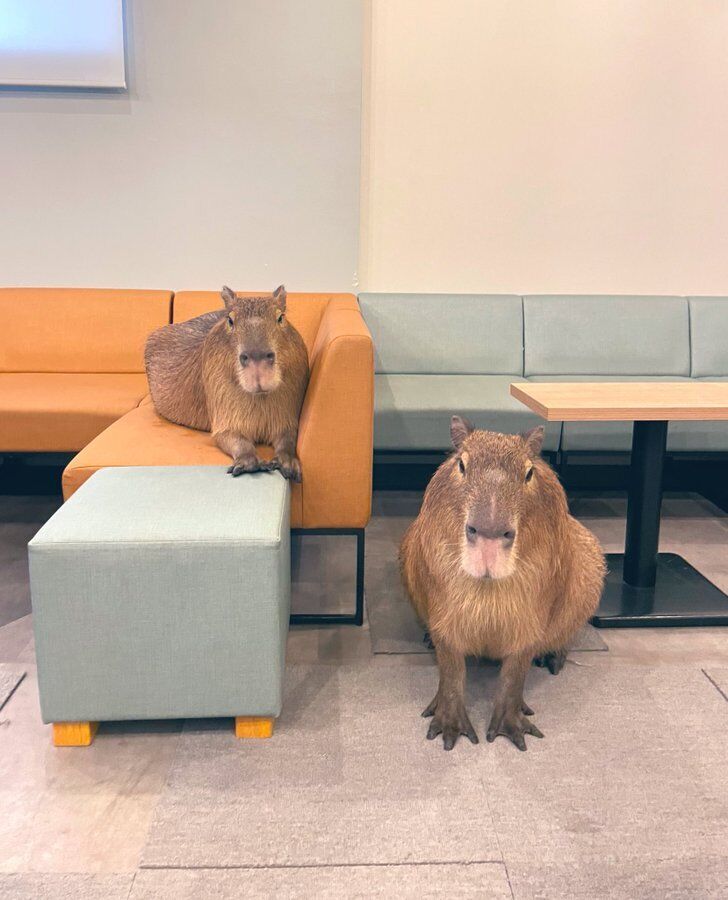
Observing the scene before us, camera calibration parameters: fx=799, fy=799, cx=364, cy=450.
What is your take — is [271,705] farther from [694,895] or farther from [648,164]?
[648,164]

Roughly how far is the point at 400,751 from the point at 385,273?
274 centimetres

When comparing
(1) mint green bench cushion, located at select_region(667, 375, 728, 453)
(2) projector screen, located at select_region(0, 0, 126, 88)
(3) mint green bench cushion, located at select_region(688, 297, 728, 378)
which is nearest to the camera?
(1) mint green bench cushion, located at select_region(667, 375, 728, 453)

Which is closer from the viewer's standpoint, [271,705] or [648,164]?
[271,705]

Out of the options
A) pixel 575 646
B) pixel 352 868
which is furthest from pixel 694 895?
pixel 575 646

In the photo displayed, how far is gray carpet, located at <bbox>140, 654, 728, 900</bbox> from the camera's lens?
61.8 inches

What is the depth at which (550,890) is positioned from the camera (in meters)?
1.50

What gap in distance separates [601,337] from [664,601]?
5.48 feet

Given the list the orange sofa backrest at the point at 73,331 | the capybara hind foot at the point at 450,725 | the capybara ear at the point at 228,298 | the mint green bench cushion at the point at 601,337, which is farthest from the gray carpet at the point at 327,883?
the mint green bench cushion at the point at 601,337

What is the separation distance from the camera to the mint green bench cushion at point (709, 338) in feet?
13.0

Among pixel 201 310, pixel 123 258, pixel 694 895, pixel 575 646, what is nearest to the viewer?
pixel 694 895

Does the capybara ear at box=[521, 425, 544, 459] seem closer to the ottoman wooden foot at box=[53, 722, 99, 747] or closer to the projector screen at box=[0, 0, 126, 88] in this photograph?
the ottoman wooden foot at box=[53, 722, 99, 747]

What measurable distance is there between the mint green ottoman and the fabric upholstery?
1.58 ft

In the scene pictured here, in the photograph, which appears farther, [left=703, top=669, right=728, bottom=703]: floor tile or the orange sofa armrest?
the orange sofa armrest

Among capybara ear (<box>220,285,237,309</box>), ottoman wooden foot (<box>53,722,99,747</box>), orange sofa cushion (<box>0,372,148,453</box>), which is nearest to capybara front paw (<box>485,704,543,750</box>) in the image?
ottoman wooden foot (<box>53,722,99,747</box>)
